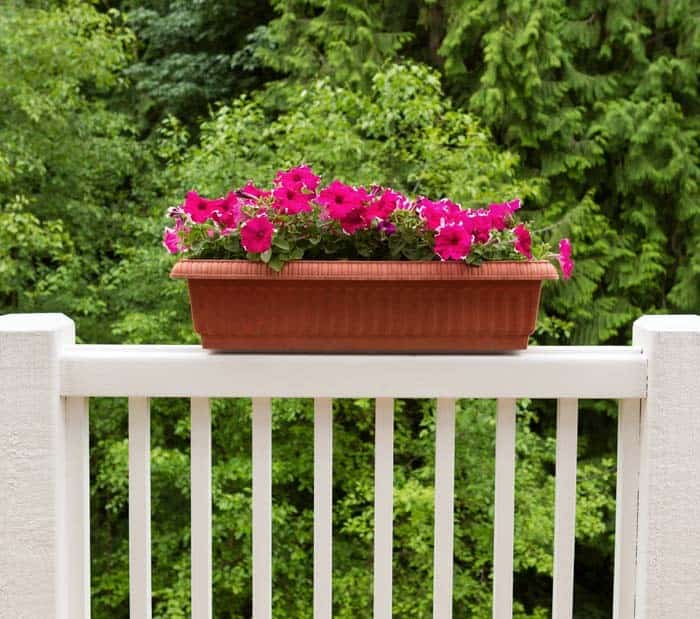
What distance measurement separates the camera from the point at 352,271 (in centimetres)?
120

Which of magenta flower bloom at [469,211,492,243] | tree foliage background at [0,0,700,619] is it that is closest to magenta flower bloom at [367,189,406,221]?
magenta flower bloom at [469,211,492,243]

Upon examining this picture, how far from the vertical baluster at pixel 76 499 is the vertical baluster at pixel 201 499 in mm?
145

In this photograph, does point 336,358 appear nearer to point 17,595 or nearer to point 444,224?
point 444,224

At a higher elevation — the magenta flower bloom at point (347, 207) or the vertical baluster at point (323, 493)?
the magenta flower bloom at point (347, 207)

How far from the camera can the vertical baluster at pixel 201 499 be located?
1246 mm

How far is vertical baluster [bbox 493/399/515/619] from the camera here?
124 centimetres

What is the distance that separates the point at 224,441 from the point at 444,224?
4.47 metres

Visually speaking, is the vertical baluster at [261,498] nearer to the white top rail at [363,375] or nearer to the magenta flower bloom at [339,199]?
the white top rail at [363,375]

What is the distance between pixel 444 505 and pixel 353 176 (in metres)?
4.20

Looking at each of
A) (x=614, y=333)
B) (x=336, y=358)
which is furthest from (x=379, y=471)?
(x=614, y=333)

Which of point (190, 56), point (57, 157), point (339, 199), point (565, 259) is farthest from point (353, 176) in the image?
point (339, 199)

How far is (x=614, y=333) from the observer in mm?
6297

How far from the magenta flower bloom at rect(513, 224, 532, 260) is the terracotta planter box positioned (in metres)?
0.02

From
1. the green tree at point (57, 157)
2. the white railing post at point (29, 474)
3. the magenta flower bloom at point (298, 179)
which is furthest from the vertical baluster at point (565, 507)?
the green tree at point (57, 157)
